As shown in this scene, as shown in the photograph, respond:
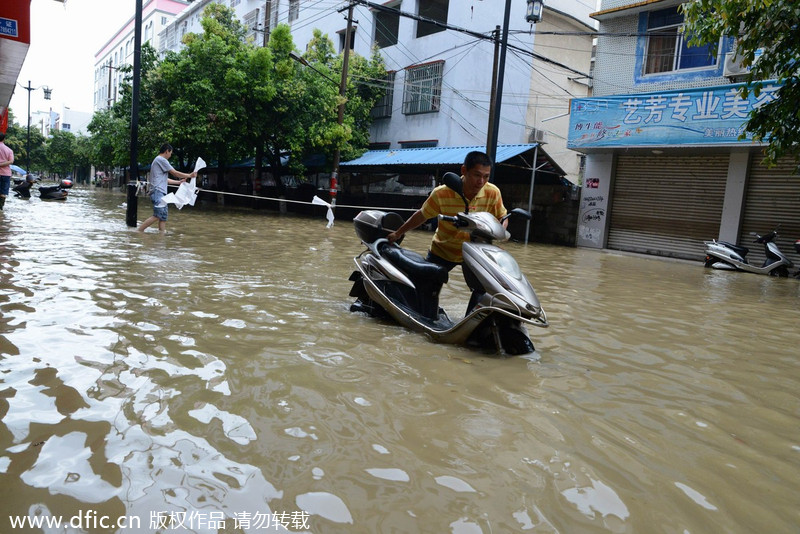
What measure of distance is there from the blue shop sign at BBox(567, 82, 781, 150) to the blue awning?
4.14 feet

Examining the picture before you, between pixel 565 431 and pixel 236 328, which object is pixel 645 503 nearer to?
pixel 565 431

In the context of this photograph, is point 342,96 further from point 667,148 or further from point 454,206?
point 454,206

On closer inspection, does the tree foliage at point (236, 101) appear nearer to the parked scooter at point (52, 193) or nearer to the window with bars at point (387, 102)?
the window with bars at point (387, 102)

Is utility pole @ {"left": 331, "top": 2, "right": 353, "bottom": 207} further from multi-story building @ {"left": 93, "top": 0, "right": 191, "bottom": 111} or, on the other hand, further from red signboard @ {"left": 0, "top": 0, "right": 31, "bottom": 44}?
multi-story building @ {"left": 93, "top": 0, "right": 191, "bottom": 111}

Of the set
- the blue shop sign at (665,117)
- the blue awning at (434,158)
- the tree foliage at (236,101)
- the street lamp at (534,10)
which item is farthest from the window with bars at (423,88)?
the blue shop sign at (665,117)

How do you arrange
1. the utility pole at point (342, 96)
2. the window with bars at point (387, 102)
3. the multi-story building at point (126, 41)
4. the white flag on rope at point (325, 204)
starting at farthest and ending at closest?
the multi-story building at point (126, 41), the window with bars at point (387, 102), the utility pole at point (342, 96), the white flag on rope at point (325, 204)

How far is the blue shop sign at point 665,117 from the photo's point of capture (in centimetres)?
1305

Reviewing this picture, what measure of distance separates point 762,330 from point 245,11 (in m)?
36.5

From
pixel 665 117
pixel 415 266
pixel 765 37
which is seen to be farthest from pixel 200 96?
pixel 415 266

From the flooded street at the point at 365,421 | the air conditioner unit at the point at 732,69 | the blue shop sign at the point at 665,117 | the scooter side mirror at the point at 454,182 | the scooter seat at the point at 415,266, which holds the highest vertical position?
the air conditioner unit at the point at 732,69

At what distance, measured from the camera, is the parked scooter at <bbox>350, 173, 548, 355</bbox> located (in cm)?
377

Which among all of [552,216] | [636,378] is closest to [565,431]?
[636,378]

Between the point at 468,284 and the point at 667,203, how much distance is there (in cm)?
1307

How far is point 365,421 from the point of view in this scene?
107 inches
